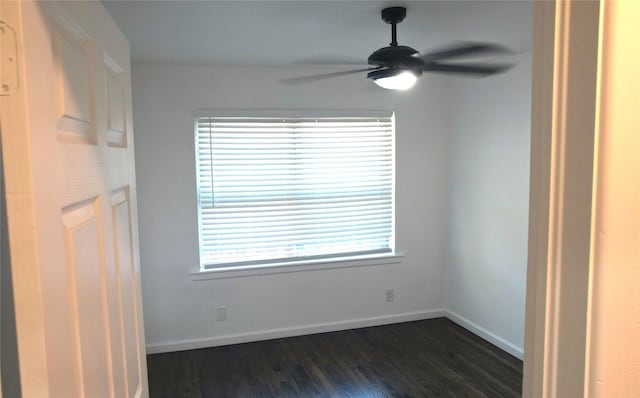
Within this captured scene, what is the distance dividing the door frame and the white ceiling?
1.72 m

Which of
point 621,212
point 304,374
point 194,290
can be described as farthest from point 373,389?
point 621,212

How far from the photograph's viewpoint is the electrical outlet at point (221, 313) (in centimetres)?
378

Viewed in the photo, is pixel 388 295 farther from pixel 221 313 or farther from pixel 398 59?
pixel 398 59

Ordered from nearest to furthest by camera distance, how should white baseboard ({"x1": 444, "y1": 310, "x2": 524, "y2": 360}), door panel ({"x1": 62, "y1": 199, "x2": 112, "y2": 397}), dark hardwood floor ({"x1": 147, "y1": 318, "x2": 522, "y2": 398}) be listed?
door panel ({"x1": 62, "y1": 199, "x2": 112, "y2": 397}) → dark hardwood floor ({"x1": 147, "y1": 318, "x2": 522, "y2": 398}) → white baseboard ({"x1": 444, "y1": 310, "x2": 524, "y2": 360})

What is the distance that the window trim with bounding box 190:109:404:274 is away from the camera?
3.69 metres

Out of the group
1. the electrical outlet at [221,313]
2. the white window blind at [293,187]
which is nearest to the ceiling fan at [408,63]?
the white window blind at [293,187]

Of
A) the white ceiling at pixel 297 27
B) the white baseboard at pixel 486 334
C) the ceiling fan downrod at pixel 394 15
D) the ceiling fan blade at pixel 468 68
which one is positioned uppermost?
the white ceiling at pixel 297 27

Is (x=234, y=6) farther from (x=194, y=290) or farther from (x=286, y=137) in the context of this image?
(x=194, y=290)

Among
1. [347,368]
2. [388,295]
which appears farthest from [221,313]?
[388,295]

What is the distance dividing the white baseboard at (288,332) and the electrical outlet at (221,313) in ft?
0.55

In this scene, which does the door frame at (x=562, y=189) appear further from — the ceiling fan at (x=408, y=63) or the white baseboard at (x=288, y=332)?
the white baseboard at (x=288, y=332)

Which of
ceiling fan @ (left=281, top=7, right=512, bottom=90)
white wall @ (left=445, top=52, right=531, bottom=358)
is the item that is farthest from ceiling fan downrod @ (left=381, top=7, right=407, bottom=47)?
white wall @ (left=445, top=52, right=531, bottom=358)

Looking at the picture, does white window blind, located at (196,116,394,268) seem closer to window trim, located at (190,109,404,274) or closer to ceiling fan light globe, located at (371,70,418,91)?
window trim, located at (190,109,404,274)

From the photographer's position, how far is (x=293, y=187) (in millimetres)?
3908
